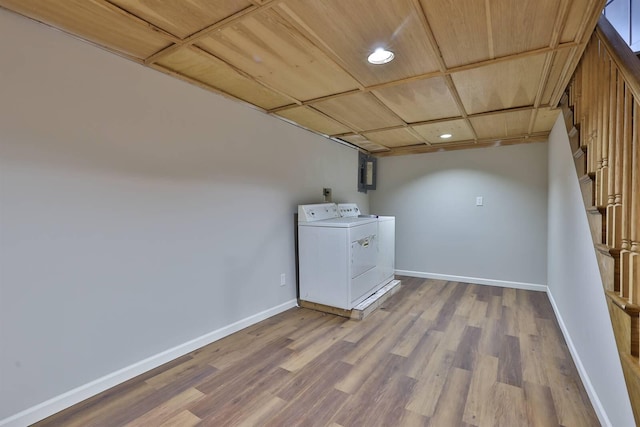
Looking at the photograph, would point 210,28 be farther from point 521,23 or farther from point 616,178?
point 616,178

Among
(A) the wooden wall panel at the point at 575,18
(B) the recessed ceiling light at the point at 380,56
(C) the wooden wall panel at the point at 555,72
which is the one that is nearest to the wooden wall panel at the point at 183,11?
(B) the recessed ceiling light at the point at 380,56

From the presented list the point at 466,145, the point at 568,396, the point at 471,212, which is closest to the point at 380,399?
the point at 568,396

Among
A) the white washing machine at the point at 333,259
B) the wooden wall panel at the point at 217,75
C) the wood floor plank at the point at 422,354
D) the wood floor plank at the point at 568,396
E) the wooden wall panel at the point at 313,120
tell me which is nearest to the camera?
the wood floor plank at the point at 568,396

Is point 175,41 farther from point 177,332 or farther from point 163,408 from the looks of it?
point 163,408

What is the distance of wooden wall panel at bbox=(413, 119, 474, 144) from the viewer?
3182 mm

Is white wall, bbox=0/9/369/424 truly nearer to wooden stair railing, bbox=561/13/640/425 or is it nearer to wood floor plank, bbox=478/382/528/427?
wood floor plank, bbox=478/382/528/427

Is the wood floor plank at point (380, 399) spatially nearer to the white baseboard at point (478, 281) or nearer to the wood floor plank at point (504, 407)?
the wood floor plank at point (504, 407)

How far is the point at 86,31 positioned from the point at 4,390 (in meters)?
1.84

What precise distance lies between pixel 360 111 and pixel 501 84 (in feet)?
3.73

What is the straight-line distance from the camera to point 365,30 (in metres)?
1.52

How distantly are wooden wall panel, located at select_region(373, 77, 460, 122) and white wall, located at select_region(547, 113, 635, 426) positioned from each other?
100 centimetres

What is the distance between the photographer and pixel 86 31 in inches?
61.6

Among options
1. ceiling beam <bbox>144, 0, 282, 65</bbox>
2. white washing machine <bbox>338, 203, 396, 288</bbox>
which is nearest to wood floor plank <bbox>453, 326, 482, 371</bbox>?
white washing machine <bbox>338, 203, 396, 288</bbox>

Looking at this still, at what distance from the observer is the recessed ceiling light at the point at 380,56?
1.73 m
